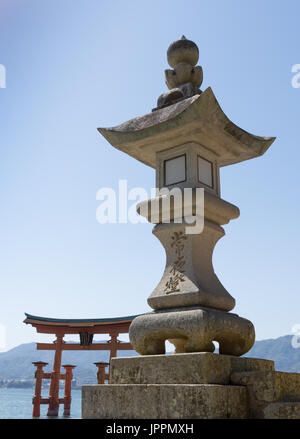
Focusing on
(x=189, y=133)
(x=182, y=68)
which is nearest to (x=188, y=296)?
(x=189, y=133)

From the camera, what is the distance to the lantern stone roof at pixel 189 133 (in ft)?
14.3

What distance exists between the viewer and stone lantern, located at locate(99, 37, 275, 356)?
399 cm

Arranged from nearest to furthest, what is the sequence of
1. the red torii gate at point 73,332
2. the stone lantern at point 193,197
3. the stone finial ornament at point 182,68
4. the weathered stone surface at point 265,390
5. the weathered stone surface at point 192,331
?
1. the weathered stone surface at point 265,390
2. the weathered stone surface at point 192,331
3. the stone lantern at point 193,197
4. the stone finial ornament at point 182,68
5. the red torii gate at point 73,332

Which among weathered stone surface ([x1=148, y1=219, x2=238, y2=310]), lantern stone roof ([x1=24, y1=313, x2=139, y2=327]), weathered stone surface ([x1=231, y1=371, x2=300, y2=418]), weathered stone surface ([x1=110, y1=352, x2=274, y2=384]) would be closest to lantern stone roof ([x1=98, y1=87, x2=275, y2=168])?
weathered stone surface ([x1=148, y1=219, x2=238, y2=310])

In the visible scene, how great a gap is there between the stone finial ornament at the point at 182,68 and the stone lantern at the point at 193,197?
12 millimetres

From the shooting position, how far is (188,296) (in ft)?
13.2

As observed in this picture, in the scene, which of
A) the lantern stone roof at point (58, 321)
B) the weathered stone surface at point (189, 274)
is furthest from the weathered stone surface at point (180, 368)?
the lantern stone roof at point (58, 321)

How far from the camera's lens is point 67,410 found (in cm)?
2248

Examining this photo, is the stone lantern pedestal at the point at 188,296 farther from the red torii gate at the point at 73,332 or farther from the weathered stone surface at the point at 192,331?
the red torii gate at the point at 73,332

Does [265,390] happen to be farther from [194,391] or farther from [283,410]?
[194,391]

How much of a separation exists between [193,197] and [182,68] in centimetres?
190

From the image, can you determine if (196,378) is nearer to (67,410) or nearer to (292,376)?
(292,376)

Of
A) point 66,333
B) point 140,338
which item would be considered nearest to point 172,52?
point 140,338

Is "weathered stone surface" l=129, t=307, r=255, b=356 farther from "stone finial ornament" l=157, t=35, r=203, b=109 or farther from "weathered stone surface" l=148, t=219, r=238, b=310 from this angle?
"stone finial ornament" l=157, t=35, r=203, b=109
